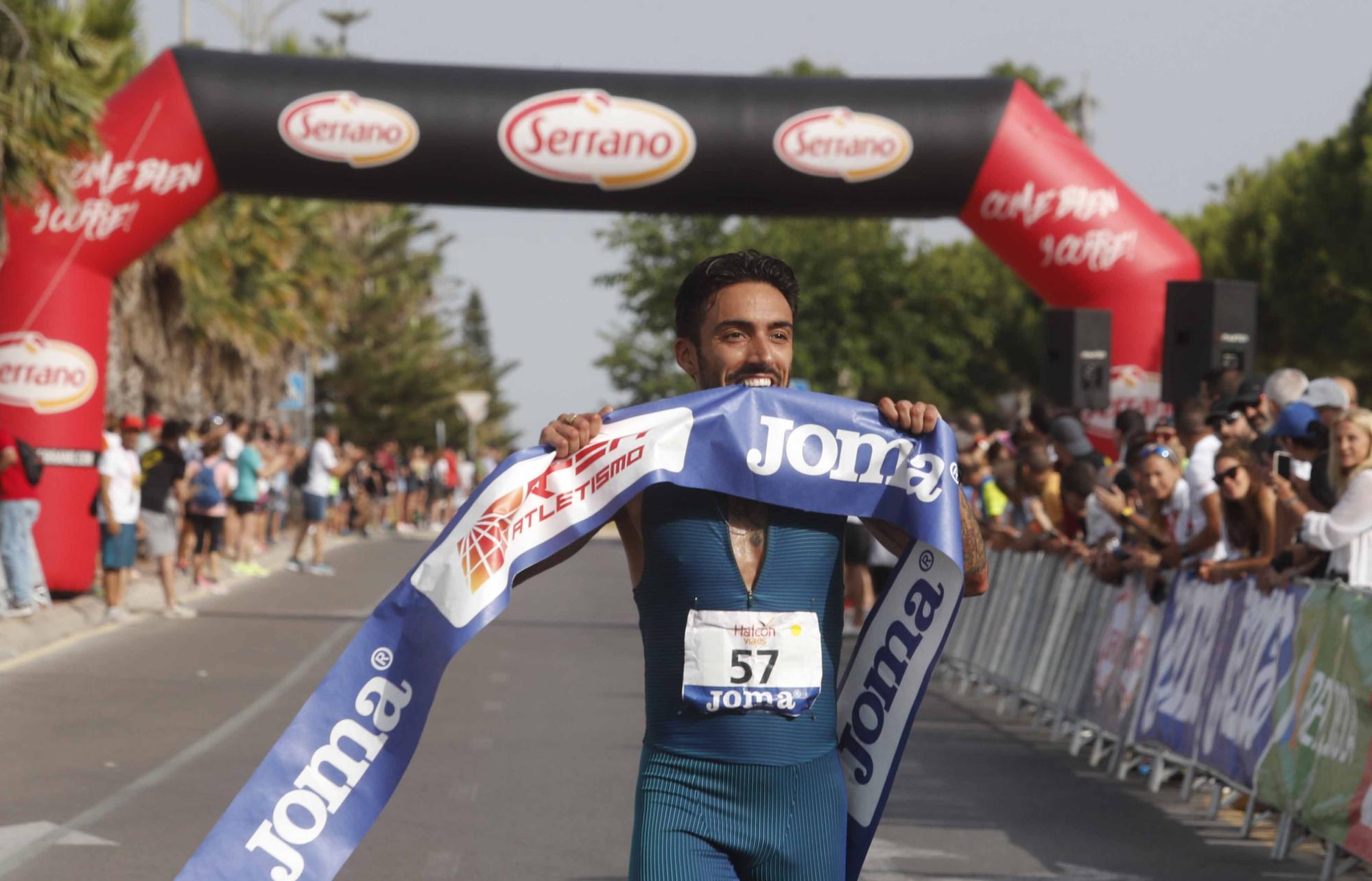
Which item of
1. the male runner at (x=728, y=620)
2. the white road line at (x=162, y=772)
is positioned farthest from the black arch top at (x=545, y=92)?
the male runner at (x=728, y=620)

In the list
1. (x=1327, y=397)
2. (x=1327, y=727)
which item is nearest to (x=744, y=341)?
(x=1327, y=727)

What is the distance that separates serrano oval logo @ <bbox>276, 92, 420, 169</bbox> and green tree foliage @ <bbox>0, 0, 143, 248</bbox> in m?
1.75

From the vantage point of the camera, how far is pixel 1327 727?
8195 mm

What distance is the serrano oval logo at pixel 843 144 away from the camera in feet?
62.8

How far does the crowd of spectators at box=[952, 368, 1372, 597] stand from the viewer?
9070 millimetres

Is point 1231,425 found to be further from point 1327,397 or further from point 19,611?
point 19,611

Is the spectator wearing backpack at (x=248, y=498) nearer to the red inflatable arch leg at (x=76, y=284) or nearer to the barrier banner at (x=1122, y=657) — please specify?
the red inflatable arch leg at (x=76, y=284)

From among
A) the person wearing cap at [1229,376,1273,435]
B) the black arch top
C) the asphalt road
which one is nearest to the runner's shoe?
the asphalt road

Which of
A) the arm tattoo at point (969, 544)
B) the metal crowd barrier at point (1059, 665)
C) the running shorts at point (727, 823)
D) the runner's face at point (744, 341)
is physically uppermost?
the runner's face at point (744, 341)

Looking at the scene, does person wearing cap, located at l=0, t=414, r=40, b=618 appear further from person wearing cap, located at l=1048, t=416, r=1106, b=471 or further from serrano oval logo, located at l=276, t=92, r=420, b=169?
person wearing cap, located at l=1048, t=416, r=1106, b=471

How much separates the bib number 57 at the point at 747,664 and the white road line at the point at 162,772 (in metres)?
4.60

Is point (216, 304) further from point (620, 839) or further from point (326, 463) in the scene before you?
point (620, 839)

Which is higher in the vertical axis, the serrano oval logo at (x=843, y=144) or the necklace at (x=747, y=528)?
the serrano oval logo at (x=843, y=144)

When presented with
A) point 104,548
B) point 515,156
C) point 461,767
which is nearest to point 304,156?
point 515,156
